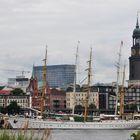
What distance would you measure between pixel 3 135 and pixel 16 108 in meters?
175

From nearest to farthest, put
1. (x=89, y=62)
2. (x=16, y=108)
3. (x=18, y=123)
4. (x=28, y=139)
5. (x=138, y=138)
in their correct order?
1. (x=28, y=139)
2. (x=138, y=138)
3. (x=18, y=123)
4. (x=89, y=62)
5. (x=16, y=108)

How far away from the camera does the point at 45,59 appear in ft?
362

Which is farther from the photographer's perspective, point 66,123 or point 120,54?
point 120,54

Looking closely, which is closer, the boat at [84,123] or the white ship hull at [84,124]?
the white ship hull at [84,124]

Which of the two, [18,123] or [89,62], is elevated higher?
[89,62]

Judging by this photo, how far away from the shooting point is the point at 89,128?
10856cm

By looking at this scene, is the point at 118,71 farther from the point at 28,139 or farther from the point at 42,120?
the point at 28,139

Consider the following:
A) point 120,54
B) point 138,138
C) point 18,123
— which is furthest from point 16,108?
point 138,138

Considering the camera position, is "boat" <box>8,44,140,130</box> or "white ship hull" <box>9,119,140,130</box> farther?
"boat" <box>8,44,140,130</box>

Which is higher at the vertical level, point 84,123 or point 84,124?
point 84,123

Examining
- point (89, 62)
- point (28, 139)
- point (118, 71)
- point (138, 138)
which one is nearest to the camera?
point (28, 139)

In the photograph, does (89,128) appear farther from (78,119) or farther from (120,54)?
(120,54)

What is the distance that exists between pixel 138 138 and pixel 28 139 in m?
10.1

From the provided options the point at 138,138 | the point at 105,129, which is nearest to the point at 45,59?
the point at 105,129
